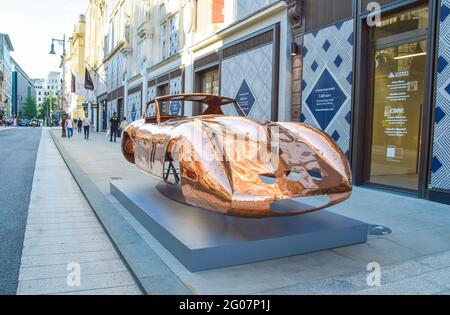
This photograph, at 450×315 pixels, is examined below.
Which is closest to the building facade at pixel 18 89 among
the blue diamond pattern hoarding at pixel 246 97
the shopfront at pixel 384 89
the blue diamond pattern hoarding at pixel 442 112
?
the blue diamond pattern hoarding at pixel 246 97

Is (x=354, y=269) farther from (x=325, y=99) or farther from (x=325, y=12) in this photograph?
(x=325, y=12)

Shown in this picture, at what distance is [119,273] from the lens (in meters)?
3.52

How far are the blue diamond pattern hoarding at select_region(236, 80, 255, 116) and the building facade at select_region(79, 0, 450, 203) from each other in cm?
3

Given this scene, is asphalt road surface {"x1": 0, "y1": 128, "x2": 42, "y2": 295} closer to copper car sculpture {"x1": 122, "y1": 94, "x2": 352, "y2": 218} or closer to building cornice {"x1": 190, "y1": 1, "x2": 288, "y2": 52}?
copper car sculpture {"x1": 122, "y1": 94, "x2": 352, "y2": 218}

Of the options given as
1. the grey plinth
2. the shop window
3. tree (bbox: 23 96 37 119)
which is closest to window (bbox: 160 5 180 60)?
the shop window

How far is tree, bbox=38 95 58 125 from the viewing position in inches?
4680

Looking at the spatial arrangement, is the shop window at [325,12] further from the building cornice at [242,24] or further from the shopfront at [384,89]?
the building cornice at [242,24]

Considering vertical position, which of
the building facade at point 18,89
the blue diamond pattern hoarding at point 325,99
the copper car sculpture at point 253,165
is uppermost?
the building facade at point 18,89

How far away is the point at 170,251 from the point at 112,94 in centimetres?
3321

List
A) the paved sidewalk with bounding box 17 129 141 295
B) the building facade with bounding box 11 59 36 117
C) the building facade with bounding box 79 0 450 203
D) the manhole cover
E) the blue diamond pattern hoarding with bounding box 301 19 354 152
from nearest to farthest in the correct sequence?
the paved sidewalk with bounding box 17 129 141 295 < the manhole cover < the building facade with bounding box 79 0 450 203 < the blue diamond pattern hoarding with bounding box 301 19 354 152 < the building facade with bounding box 11 59 36 117

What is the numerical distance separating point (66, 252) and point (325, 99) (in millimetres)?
6520

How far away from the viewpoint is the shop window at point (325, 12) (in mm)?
8305

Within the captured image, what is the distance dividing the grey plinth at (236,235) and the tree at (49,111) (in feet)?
387
